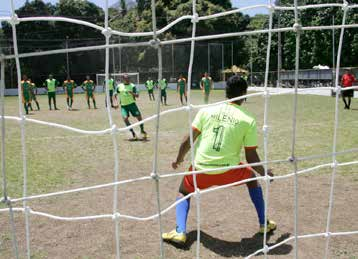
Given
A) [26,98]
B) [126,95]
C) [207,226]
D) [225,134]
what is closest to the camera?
[225,134]

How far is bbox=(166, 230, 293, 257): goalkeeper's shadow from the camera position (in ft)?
12.7

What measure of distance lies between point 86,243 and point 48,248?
0.34m

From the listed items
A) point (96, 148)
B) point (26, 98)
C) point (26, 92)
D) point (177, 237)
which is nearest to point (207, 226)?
point (177, 237)

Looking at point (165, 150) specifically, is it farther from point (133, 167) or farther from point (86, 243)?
point (86, 243)

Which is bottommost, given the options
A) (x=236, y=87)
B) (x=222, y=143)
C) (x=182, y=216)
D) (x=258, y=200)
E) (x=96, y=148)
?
(x=96, y=148)

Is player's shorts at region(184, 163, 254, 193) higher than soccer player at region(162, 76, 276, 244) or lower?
lower

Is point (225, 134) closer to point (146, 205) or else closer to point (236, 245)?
point (236, 245)

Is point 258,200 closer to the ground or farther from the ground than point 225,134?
closer to the ground

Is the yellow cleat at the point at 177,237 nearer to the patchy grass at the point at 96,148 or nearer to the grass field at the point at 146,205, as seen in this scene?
the grass field at the point at 146,205

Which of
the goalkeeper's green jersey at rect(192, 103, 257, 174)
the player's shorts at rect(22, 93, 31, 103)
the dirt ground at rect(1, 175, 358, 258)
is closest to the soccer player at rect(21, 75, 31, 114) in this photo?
the player's shorts at rect(22, 93, 31, 103)

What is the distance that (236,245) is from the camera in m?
4.03

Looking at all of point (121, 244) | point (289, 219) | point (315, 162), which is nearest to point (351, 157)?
point (315, 162)

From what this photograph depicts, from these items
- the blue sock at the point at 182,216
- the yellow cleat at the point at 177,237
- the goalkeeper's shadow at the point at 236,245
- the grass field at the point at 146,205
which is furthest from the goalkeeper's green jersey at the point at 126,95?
the yellow cleat at the point at 177,237

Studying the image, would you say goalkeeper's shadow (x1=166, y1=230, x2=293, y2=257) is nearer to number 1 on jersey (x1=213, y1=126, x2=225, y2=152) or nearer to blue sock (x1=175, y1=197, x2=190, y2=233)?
blue sock (x1=175, y1=197, x2=190, y2=233)
